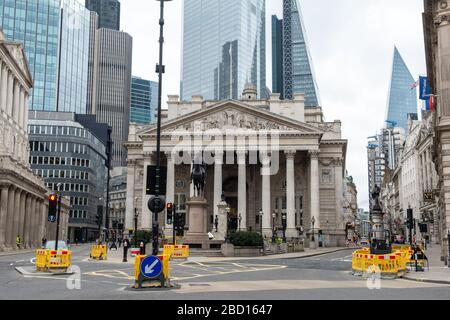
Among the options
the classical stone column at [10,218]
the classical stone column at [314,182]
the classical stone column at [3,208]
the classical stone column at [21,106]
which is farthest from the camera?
the classical stone column at [21,106]

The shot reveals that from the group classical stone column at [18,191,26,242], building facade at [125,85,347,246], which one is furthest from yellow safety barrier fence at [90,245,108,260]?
building facade at [125,85,347,246]

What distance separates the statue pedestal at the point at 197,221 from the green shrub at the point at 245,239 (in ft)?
10.3

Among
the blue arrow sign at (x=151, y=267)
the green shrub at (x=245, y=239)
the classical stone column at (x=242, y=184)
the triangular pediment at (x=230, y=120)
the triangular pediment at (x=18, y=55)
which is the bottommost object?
the blue arrow sign at (x=151, y=267)

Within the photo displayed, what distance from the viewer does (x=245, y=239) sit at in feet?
171

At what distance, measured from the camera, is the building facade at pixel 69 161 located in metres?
126

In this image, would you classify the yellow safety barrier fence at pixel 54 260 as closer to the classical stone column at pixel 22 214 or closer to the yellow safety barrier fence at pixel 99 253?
the yellow safety barrier fence at pixel 99 253

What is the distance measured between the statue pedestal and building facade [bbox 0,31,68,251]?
26.0 meters

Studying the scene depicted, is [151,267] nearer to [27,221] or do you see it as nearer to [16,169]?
[16,169]

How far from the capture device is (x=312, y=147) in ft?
287

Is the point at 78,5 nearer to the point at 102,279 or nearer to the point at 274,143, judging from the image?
the point at 274,143

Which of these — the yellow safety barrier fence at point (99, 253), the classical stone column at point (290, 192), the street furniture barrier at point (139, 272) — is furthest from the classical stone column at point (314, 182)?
the street furniture barrier at point (139, 272)

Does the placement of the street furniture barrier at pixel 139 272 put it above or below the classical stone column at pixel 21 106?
below
